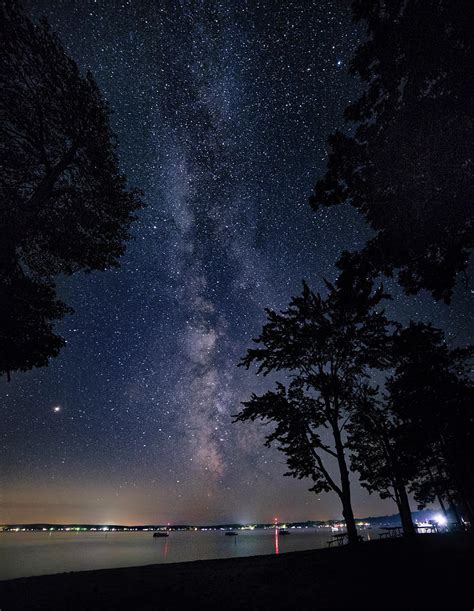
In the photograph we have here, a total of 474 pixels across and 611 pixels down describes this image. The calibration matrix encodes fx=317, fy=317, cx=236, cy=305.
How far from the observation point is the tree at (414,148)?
21.6 ft

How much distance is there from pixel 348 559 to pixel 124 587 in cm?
703

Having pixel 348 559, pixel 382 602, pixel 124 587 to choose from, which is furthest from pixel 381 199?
pixel 124 587

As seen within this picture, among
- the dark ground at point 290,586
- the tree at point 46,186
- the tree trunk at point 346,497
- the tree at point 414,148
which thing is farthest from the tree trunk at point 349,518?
the tree at point 46,186

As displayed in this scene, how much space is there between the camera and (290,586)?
7871 mm

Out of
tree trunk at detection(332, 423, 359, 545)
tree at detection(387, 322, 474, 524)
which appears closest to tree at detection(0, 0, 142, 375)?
tree trunk at detection(332, 423, 359, 545)

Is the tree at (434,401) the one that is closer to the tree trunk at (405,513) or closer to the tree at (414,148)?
the tree trunk at (405,513)

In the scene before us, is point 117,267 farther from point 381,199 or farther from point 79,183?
point 381,199

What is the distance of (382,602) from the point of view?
5977 millimetres

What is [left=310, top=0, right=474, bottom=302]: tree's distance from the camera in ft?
21.6

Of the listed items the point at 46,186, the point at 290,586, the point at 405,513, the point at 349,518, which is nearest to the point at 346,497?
the point at 349,518

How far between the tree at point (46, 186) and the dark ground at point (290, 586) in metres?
7.15

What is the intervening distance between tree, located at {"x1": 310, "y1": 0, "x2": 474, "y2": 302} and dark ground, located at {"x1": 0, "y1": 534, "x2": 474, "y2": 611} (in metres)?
6.53

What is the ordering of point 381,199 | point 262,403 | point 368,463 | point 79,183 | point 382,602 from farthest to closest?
point 368,463, point 262,403, point 79,183, point 381,199, point 382,602

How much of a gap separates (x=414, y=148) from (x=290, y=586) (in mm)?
10817
